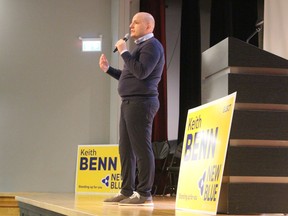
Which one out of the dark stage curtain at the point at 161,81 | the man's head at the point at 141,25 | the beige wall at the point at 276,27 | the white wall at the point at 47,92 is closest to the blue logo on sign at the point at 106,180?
the white wall at the point at 47,92

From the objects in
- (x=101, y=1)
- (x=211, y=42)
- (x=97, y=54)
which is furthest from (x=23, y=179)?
(x=211, y=42)

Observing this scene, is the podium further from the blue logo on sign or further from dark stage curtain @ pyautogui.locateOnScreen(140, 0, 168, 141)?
dark stage curtain @ pyautogui.locateOnScreen(140, 0, 168, 141)

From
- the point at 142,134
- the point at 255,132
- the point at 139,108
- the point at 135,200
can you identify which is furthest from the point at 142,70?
the point at 255,132

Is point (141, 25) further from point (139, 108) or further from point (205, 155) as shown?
point (205, 155)

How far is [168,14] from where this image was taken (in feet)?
21.7

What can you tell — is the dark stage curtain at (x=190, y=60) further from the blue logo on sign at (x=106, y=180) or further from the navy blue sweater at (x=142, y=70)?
the navy blue sweater at (x=142, y=70)

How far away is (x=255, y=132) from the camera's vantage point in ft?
6.90

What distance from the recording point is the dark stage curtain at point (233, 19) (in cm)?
615

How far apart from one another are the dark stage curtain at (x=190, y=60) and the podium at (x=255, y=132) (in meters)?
3.98

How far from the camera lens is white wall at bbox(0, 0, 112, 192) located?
5465 millimetres

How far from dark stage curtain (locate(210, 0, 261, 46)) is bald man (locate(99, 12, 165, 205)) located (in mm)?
3382

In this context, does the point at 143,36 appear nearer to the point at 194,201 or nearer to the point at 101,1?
the point at 194,201

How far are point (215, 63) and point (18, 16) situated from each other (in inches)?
148

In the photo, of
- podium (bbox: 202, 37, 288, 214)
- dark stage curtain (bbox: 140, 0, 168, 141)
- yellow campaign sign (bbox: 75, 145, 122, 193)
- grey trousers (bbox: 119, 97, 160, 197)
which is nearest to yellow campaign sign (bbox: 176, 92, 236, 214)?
podium (bbox: 202, 37, 288, 214)
